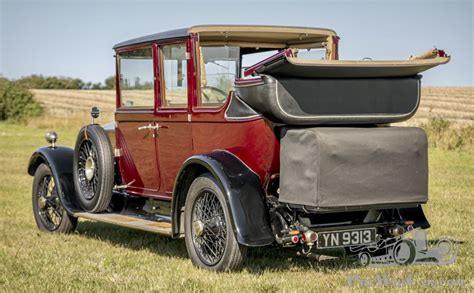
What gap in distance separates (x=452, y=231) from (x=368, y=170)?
289cm

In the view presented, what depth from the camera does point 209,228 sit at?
20.7 ft

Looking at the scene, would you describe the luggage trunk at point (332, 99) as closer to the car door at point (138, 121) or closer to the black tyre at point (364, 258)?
the black tyre at point (364, 258)

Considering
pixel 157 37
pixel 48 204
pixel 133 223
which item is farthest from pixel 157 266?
pixel 48 204

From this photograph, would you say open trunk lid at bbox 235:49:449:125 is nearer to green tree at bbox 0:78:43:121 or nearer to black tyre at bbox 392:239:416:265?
black tyre at bbox 392:239:416:265

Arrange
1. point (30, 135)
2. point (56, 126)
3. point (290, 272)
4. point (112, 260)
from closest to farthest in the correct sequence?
1. point (290, 272)
2. point (112, 260)
3. point (30, 135)
4. point (56, 126)

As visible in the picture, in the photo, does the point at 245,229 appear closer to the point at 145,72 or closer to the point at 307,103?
the point at 307,103

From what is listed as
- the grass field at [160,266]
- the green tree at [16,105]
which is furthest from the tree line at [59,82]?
the grass field at [160,266]

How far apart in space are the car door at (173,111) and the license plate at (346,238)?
159 centimetres

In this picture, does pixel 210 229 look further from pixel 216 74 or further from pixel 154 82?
pixel 154 82

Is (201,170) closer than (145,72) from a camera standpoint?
Yes

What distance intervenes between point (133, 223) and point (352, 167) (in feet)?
7.97

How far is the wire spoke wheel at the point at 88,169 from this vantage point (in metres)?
8.09

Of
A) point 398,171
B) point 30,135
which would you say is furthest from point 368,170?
point 30,135

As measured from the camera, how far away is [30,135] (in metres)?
30.0
